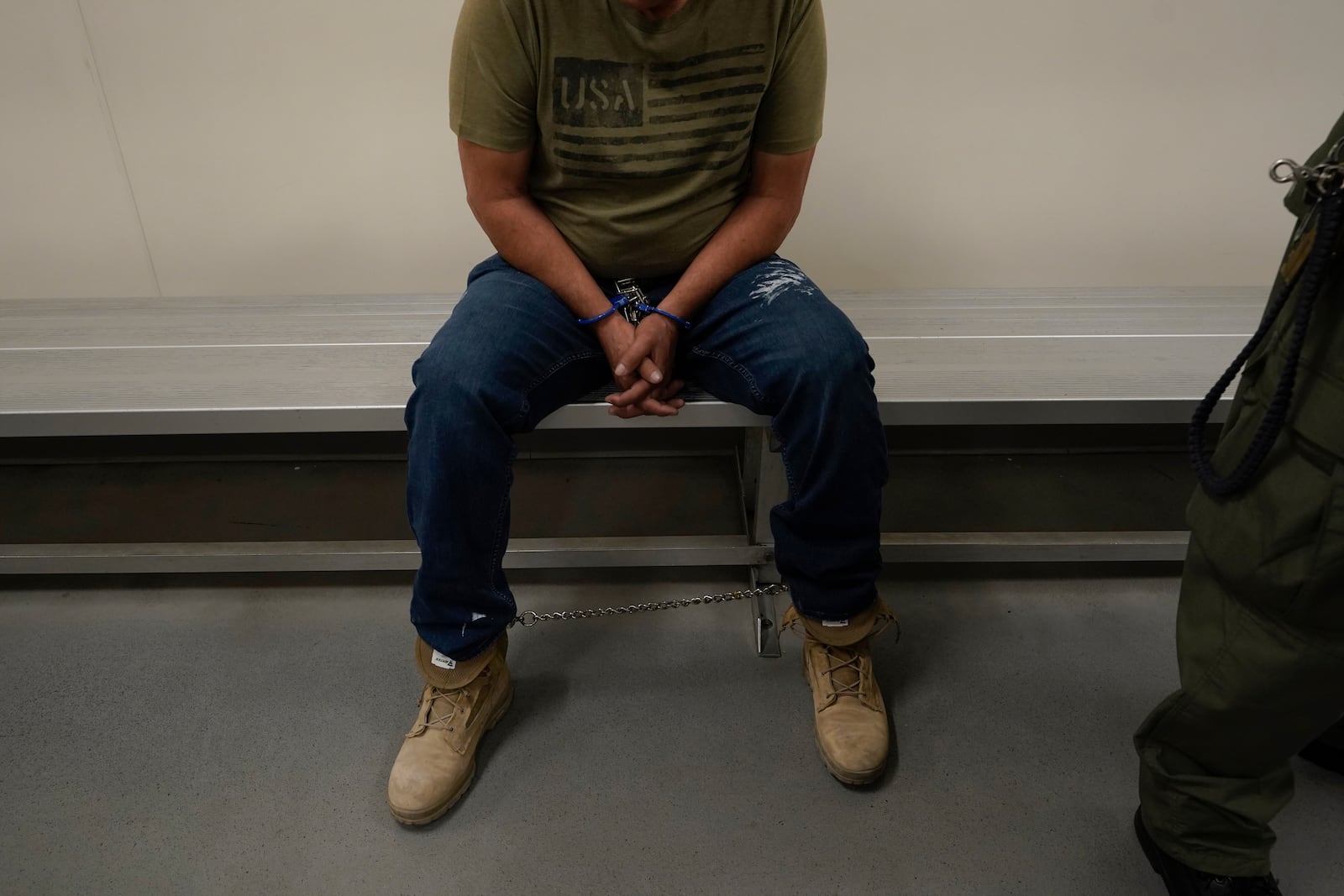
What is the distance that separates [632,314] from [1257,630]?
93cm

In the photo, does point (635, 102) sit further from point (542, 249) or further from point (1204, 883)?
point (1204, 883)

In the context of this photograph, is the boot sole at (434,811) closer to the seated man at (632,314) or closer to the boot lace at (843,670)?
the seated man at (632,314)

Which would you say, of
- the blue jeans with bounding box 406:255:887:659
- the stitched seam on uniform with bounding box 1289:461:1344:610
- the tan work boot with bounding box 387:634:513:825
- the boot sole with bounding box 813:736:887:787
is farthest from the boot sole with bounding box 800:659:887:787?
the stitched seam on uniform with bounding box 1289:461:1344:610

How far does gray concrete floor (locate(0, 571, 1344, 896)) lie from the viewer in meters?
1.17

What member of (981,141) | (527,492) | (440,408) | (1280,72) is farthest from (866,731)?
(1280,72)

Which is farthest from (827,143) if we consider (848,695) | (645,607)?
(848,695)

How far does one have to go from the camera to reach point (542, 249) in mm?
1285

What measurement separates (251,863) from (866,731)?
939mm

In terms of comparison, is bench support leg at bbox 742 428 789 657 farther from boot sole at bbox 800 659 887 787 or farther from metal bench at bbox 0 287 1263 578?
boot sole at bbox 800 659 887 787

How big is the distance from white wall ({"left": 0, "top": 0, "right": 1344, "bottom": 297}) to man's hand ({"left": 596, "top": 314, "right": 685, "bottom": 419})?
0.89 meters

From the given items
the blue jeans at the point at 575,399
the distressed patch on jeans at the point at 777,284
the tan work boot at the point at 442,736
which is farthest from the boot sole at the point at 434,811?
the distressed patch on jeans at the point at 777,284

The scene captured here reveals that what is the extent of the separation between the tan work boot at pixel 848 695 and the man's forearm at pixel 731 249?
577 mm

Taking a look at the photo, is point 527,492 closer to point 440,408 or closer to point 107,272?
point 440,408

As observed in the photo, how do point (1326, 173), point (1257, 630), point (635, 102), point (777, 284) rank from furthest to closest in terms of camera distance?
1. point (777, 284)
2. point (635, 102)
3. point (1257, 630)
4. point (1326, 173)
